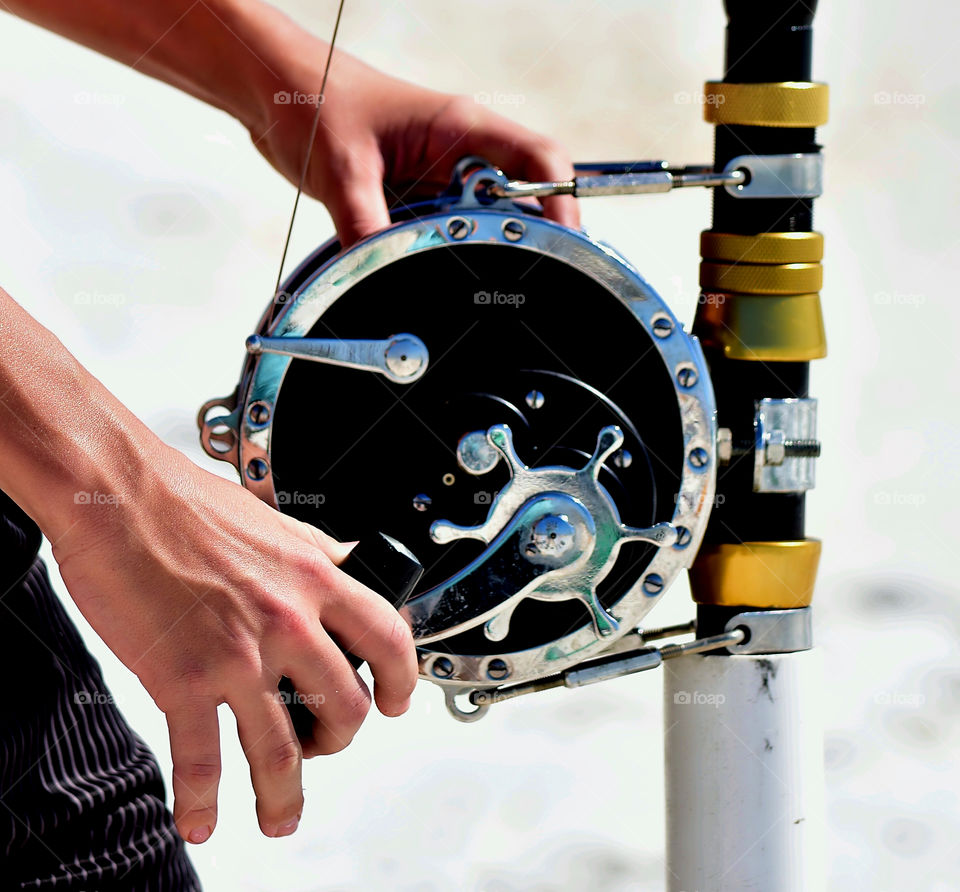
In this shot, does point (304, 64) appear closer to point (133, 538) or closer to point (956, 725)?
point (133, 538)

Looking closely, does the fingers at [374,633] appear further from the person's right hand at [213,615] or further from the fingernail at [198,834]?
the fingernail at [198,834]

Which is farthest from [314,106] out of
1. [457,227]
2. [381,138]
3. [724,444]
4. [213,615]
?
[213,615]

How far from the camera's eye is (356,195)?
2.94 feet

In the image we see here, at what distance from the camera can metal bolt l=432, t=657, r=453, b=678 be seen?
2.56 feet

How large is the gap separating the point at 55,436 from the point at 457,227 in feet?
0.91

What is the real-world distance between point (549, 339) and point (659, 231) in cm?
210

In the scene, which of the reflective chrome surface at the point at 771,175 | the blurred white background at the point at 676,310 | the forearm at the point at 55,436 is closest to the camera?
the forearm at the point at 55,436

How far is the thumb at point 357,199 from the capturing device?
876mm

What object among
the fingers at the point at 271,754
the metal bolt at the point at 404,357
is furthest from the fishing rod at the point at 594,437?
the fingers at the point at 271,754

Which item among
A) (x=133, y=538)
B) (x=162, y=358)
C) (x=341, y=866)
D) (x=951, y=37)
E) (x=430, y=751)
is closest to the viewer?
(x=133, y=538)

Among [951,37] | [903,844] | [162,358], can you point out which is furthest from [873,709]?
[951,37]

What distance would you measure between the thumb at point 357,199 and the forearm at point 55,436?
33 centimetres

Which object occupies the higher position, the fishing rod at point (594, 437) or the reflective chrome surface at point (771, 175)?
the reflective chrome surface at point (771, 175)

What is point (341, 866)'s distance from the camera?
1.49 m
